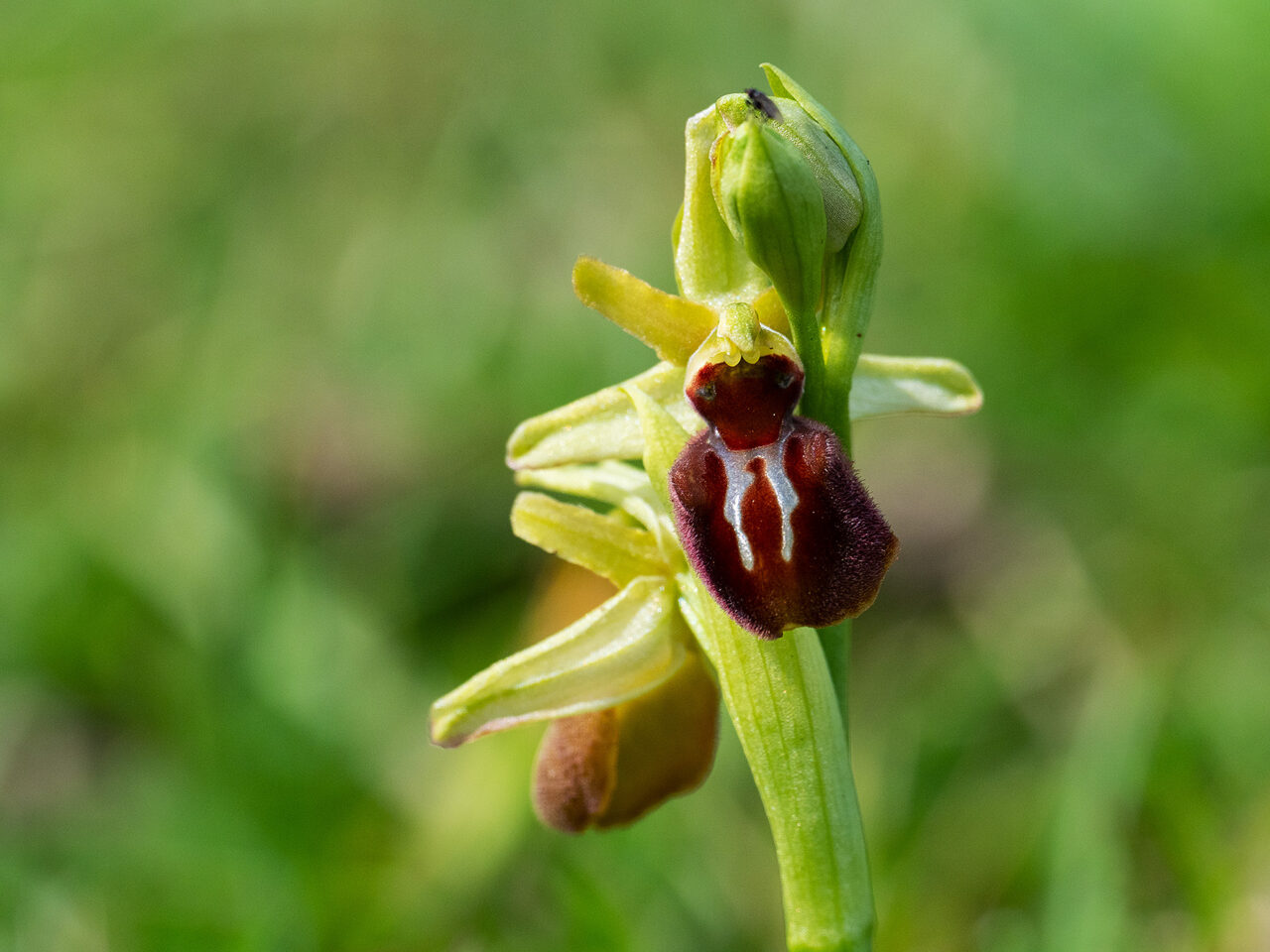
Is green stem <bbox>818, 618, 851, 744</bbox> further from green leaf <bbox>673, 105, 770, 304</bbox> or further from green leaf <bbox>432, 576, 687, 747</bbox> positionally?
green leaf <bbox>673, 105, 770, 304</bbox>

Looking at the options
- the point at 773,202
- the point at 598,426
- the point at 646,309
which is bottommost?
the point at 598,426

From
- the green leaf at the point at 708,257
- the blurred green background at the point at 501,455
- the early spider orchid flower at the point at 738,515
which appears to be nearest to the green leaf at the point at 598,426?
the early spider orchid flower at the point at 738,515

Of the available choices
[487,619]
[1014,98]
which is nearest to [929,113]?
[1014,98]

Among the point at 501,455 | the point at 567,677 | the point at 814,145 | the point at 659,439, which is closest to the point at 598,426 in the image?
the point at 659,439

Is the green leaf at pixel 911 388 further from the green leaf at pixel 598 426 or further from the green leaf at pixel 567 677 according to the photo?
the green leaf at pixel 567 677

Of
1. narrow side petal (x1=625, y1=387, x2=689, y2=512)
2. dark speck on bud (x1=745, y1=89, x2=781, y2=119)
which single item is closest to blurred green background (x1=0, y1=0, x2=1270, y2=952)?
narrow side petal (x1=625, y1=387, x2=689, y2=512)

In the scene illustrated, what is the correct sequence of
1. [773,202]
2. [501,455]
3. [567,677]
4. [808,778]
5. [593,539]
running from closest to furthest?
[773,202], [808,778], [567,677], [593,539], [501,455]

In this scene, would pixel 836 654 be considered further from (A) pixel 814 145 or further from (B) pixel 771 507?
(A) pixel 814 145
